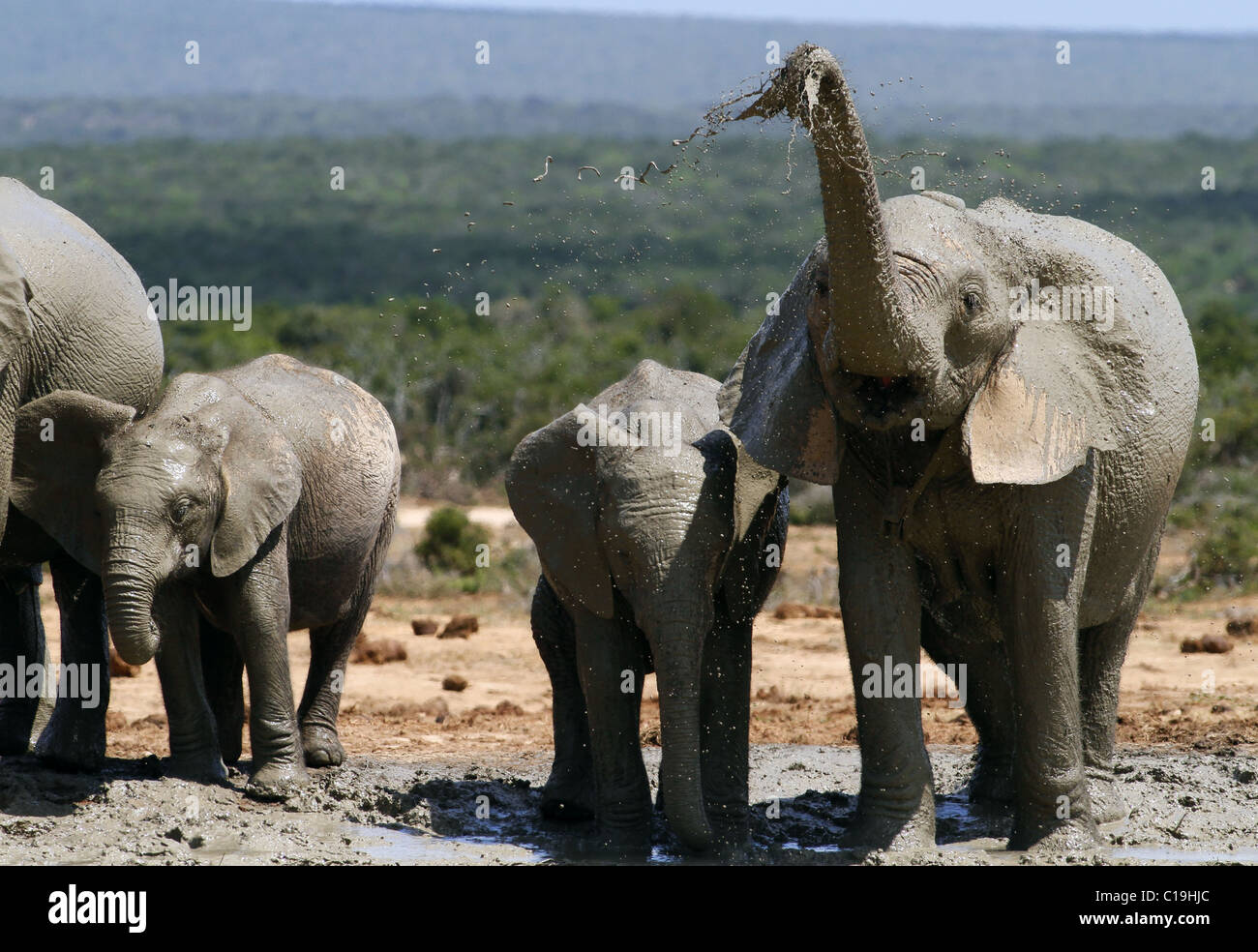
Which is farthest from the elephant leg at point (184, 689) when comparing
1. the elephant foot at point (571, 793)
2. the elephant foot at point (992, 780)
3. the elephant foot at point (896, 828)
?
the elephant foot at point (992, 780)

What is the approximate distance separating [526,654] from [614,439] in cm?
619

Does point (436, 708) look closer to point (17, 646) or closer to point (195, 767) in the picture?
point (17, 646)

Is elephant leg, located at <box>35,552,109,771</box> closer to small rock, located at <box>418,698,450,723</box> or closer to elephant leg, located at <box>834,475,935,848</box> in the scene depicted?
small rock, located at <box>418,698,450,723</box>

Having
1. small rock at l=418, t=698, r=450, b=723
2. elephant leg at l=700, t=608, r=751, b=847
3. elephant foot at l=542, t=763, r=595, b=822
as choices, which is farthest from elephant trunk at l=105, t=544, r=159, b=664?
small rock at l=418, t=698, r=450, b=723

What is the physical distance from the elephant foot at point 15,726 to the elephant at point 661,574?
9.75 feet

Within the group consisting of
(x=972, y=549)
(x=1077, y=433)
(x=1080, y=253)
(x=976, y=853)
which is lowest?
(x=976, y=853)

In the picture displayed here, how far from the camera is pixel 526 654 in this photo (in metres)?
13.1

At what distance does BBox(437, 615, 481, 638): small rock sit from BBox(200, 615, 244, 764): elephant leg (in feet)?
14.2

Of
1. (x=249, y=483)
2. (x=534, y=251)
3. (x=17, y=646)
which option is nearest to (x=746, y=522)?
(x=249, y=483)

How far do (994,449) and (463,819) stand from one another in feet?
10.3

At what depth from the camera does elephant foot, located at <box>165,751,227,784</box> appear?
8102 mm

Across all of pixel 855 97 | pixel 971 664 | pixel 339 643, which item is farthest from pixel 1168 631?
pixel 855 97

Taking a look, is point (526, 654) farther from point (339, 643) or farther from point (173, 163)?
point (173, 163)
